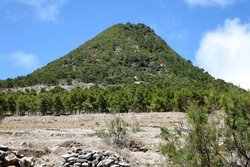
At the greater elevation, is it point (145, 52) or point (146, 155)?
point (145, 52)

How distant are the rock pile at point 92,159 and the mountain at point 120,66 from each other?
119759 mm

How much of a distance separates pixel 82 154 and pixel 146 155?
5468mm

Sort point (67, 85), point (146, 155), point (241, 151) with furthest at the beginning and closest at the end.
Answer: point (67, 85) → point (146, 155) → point (241, 151)

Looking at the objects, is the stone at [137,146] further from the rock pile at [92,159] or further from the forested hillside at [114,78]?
the forested hillside at [114,78]

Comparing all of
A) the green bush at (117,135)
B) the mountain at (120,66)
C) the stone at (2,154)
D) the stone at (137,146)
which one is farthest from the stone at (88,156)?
the mountain at (120,66)

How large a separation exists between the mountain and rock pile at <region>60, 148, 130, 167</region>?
119759 mm

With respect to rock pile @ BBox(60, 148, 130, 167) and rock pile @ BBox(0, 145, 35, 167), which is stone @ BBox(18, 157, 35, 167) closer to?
rock pile @ BBox(0, 145, 35, 167)

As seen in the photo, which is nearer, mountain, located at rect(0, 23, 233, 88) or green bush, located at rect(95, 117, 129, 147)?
green bush, located at rect(95, 117, 129, 147)

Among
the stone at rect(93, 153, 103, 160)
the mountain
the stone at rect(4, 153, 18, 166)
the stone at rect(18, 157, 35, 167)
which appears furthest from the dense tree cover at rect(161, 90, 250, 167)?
the mountain

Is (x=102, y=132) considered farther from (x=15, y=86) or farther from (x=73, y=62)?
(x=73, y=62)

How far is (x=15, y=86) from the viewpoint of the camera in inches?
5822

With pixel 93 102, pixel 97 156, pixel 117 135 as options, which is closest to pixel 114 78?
pixel 93 102

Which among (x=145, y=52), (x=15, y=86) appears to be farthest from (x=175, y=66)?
(x=15, y=86)

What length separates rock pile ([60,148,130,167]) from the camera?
60.0ft
